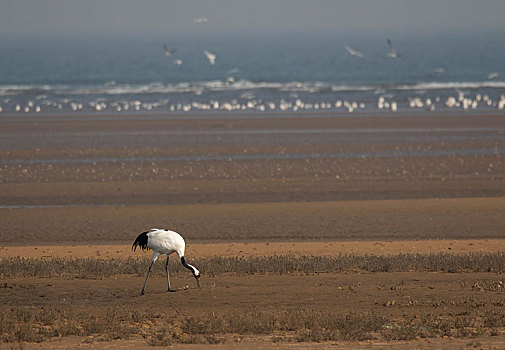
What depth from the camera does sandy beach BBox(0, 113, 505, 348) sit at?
447 inches

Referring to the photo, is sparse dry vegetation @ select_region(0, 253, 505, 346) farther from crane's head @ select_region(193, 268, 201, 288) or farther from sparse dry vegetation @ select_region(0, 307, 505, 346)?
crane's head @ select_region(193, 268, 201, 288)

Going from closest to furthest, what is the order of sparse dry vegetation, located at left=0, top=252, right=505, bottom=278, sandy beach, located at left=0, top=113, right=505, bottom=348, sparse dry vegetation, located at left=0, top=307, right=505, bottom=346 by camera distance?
sparse dry vegetation, located at left=0, top=307, right=505, bottom=346
sandy beach, located at left=0, top=113, right=505, bottom=348
sparse dry vegetation, located at left=0, top=252, right=505, bottom=278

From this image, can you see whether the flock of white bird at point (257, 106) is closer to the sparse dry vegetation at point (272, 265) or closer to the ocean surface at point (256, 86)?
the ocean surface at point (256, 86)

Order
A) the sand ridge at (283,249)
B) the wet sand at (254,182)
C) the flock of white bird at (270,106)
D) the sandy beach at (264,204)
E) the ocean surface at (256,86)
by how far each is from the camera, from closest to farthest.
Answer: the sandy beach at (264,204), the sand ridge at (283,249), the wet sand at (254,182), the flock of white bird at (270,106), the ocean surface at (256,86)

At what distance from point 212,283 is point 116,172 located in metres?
13.4

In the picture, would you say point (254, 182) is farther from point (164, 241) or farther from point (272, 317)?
point (272, 317)

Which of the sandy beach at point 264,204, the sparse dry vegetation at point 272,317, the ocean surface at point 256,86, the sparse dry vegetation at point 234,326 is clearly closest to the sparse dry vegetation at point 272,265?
the sparse dry vegetation at point 272,317

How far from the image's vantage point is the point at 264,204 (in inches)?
792

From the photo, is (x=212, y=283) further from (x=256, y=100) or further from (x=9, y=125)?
(x=256, y=100)

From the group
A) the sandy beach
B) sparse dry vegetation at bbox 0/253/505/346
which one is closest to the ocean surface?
the sandy beach

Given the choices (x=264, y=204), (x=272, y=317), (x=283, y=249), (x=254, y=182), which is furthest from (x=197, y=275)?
(x=254, y=182)

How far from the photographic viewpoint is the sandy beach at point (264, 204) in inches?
447

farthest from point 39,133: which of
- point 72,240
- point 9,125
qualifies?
point 72,240

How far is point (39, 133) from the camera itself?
3534 centimetres
